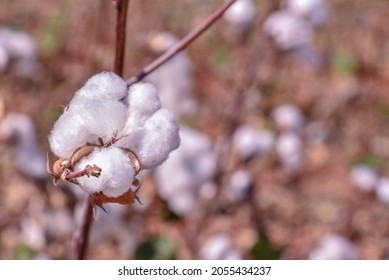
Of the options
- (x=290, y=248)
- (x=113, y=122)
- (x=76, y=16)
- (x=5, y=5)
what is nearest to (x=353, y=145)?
(x=290, y=248)

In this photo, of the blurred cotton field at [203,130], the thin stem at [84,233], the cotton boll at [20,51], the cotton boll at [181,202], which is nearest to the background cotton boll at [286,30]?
the blurred cotton field at [203,130]

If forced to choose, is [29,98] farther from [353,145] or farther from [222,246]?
[353,145]

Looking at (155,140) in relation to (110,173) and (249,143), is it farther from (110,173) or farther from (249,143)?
(249,143)

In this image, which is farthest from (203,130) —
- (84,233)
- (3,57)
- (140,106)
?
(140,106)

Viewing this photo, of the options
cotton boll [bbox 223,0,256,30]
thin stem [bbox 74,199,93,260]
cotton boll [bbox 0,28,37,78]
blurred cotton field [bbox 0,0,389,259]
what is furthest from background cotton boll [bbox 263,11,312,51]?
thin stem [bbox 74,199,93,260]

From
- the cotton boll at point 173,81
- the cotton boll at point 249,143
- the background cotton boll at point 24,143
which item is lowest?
the background cotton boll at point 24,143

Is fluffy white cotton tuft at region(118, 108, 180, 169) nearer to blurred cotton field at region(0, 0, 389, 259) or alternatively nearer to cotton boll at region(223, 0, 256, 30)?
Result: blurred cotton field at region(0, 0, 389, 259)

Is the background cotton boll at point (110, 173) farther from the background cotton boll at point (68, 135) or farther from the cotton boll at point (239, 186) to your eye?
the cotton boll at point (239, 186)
